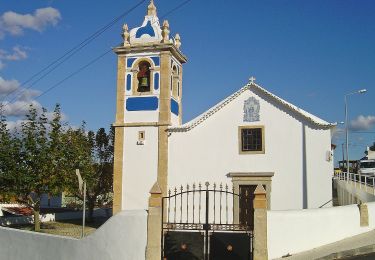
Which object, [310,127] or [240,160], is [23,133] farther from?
[310,127]

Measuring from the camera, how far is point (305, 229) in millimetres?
12438

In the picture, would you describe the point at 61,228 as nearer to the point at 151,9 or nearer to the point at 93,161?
the point at 93,161

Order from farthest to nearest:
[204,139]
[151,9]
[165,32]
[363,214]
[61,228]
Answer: [61,228]
[151,9]
[165,32]
[204,139]
[363,214]

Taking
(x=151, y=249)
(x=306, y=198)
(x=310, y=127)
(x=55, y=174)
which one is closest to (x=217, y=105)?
(x=310, y=127)

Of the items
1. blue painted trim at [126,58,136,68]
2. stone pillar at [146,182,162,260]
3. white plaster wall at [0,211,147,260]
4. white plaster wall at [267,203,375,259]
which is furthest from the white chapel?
stone pillar at [146,182,162,260]

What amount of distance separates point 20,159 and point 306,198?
1319 centimetres

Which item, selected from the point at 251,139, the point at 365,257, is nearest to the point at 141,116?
the point at 251,139

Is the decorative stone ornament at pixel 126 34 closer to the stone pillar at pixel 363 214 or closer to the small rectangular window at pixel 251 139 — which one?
the small rectangular window at pixel 251 139

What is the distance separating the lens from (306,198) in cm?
1889

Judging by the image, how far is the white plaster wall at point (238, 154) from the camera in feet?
62.9

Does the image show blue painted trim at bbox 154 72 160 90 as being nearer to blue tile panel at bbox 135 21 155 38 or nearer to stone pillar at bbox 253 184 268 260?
blue tile panel at bbox 135 21 155 38

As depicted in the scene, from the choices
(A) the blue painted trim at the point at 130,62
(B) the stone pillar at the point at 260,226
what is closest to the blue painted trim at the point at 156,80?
(A) the blue painted trim at the point at 130,62

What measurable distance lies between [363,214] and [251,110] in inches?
278

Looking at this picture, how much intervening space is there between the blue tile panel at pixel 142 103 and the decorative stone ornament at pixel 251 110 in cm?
405
